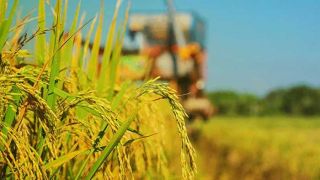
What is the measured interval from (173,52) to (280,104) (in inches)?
1165

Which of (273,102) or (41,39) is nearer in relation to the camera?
(41,39)

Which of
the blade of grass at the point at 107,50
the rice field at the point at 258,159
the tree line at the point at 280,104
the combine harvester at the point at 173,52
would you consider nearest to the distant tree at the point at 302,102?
the tree line at the point at 280,104

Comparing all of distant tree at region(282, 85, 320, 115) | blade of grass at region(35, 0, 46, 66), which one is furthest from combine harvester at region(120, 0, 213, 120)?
distant tree at region(282, 85, 320, 115)

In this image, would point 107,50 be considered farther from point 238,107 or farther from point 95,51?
point 238,107

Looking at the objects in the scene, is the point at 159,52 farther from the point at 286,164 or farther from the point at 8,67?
the point at 8,67

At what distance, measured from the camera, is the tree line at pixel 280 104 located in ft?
138

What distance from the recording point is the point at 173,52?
14.8m

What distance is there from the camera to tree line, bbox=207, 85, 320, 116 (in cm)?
4204

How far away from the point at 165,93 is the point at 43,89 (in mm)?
473

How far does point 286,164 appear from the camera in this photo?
7.88m

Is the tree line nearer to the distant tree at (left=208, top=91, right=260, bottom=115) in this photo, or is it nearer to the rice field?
the distant tree at (left=208, top=91, right=260, bottom=115)

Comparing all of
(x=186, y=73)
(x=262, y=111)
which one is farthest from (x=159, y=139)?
(x=262, y=111)

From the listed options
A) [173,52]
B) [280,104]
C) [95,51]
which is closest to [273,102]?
[280,104]

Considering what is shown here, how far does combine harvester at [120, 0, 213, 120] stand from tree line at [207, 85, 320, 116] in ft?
77.6
